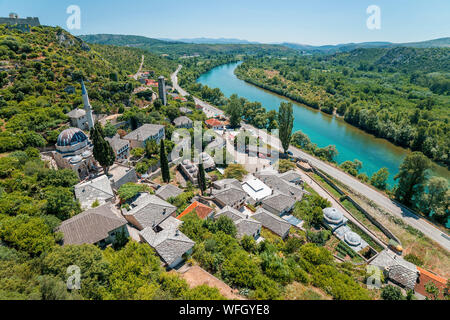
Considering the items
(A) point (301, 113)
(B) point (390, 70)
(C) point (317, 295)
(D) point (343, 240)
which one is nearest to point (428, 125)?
(A) point (301, 113)

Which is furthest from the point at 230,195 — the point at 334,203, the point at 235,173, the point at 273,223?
the point at 334,203

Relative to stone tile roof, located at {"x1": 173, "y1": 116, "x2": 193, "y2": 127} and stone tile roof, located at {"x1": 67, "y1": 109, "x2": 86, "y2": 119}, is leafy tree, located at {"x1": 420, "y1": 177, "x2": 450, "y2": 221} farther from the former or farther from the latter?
stone tile roof, located at {"x1": 67, "y1": 109, "x2": 86, "y2": 119}

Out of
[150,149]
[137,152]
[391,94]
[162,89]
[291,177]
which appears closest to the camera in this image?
[137,152]

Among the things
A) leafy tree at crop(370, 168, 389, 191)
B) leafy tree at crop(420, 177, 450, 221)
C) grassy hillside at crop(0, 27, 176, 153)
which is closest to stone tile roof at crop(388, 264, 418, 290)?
leafy tree at crop(420, 177, 450, 221)

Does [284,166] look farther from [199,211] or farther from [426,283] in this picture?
[426,283]

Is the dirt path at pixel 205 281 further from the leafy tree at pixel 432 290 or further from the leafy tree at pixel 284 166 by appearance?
the leafy tree at pixel 284 166

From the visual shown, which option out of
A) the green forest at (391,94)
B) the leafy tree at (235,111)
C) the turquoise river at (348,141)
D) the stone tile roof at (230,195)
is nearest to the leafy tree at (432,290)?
the stone tile roof at (230,195)
